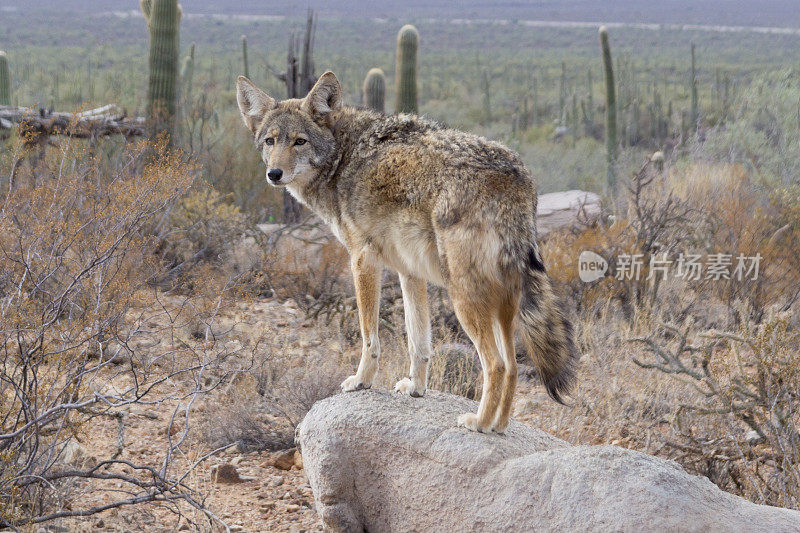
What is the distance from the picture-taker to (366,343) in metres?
5.13

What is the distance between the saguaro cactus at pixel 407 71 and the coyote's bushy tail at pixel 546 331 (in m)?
11.1

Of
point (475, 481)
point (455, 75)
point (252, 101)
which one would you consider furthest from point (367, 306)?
point (455, 75)

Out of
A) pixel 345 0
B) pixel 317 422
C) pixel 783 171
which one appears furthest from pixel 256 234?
pixel 345 0

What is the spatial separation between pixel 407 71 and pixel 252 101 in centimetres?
1095

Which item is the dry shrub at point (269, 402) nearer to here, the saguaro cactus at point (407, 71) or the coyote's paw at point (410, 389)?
the coyote's paw at point (410, 389)

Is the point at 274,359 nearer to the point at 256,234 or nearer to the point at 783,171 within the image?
the point at 256,234

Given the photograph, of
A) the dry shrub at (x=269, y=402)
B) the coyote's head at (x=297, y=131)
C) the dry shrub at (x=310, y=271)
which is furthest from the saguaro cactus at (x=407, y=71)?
the coyote's head at (x=297, y=131)

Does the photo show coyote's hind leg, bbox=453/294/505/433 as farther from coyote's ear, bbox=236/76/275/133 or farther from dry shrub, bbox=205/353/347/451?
dry shrub, bbox=205/353/347/451

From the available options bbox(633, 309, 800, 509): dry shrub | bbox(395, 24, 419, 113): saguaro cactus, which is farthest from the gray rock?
bbox(395, 24, 419, 113): saguaro cactus

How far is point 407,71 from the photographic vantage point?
1608 cm

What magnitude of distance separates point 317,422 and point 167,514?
1.20m

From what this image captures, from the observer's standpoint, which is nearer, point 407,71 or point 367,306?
point 367,306

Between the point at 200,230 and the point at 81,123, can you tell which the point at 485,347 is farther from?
the point at 81,123

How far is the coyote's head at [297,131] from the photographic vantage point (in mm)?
5156
